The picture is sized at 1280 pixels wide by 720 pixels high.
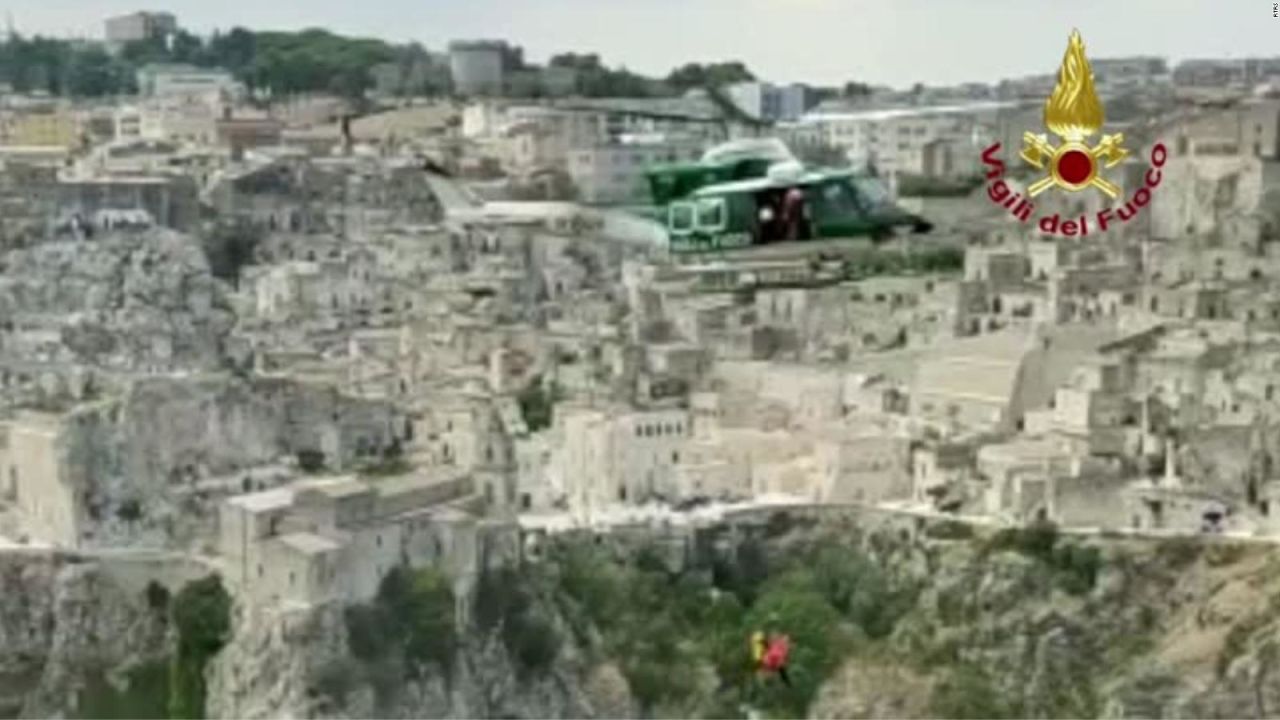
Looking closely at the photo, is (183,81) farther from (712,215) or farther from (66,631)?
(66,631)

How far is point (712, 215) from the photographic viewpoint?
870 centimetres

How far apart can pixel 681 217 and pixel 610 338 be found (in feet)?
2.61

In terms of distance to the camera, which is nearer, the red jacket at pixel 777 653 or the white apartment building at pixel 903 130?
the red jacket at pixel 777 653

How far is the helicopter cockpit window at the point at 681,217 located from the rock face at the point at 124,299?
6.31 ft

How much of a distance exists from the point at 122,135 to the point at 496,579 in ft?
24.7

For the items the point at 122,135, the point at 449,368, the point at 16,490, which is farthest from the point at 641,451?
the point at 122,135

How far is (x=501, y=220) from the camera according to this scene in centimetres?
1184

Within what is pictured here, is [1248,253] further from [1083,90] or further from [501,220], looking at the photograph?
[501,220]

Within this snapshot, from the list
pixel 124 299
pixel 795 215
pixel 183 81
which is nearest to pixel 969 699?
pixel 795 215

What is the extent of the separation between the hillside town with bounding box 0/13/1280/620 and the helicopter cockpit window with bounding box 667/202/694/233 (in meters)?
0.19

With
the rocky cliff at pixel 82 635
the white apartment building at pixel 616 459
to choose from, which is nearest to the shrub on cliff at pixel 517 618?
the white apartment building at pixel 616 459

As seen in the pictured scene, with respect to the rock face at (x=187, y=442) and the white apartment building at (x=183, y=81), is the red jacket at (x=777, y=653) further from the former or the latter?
the white apartment building at (x=183, y=81)

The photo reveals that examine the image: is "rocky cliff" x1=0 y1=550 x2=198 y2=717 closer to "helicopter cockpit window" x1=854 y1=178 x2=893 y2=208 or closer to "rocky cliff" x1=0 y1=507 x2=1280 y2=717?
"rocky cliff" x1=0 y1=507 x2=1280 y2=717

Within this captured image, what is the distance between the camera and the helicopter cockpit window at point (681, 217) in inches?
354
